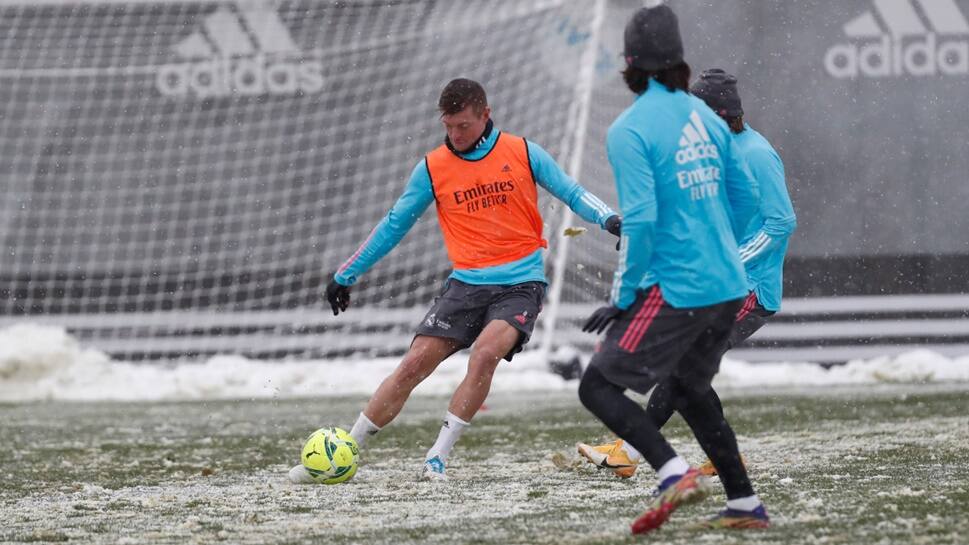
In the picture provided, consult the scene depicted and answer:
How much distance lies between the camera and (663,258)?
4789 mm

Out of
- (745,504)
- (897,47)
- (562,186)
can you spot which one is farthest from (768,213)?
(897,47)

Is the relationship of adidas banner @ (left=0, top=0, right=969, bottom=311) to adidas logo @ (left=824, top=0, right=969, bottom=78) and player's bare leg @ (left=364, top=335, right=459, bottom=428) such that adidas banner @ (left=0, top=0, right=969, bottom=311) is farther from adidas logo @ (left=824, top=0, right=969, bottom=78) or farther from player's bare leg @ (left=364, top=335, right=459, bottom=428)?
player's bare leg @ (left=364, top=335, right=459, bottom=428)

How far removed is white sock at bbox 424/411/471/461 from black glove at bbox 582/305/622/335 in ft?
7.06

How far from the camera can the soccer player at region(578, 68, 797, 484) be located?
6387 millimetres

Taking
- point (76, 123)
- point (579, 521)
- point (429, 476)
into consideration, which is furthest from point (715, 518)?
point (76, 123)

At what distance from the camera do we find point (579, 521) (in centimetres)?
510

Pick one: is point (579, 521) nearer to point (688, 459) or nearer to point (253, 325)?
point (688, 459)

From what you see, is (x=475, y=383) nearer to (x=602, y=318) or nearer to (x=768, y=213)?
(x=768, y=213)

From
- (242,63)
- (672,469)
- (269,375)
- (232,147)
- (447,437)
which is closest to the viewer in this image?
(672,469)

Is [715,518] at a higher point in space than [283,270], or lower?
lower

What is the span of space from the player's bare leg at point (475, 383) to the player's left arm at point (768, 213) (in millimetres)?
1123

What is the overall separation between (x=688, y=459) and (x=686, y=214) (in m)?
2.75

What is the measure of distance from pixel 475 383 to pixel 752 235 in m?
1.39

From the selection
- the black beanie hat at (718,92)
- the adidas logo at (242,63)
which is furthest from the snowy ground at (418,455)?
the adidas logo at (242,63)
